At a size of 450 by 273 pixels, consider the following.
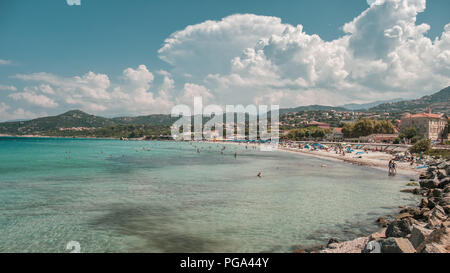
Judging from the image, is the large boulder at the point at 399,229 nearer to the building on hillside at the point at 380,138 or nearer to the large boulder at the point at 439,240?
the large boulder at the point at 439,240

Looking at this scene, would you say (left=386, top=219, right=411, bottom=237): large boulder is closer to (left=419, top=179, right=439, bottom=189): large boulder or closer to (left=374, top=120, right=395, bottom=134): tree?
(left=419, top=179, right=439, bottom=189): large boulder

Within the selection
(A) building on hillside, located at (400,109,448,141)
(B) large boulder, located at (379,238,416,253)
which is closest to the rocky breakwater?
(B) large boulder, located at (379,238,416,253)

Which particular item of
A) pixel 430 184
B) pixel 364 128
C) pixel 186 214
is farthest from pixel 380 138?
pixel 186 214

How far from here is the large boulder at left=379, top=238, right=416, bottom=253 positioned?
783 centimetres

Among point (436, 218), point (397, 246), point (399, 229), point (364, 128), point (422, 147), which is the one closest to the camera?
point (397, 246)

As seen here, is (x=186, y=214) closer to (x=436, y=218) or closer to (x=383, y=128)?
(x=436, y=218)

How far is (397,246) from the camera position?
7.90 meters

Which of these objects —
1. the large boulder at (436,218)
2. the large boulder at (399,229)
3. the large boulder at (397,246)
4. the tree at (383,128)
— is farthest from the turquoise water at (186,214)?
the tree at (383,128)

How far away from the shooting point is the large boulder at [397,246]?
308 inches

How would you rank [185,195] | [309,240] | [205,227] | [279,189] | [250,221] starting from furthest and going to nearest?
1. [279,189]
2. [185,195]
3. [250,221]
4. [205,227]
5. [309,240]
